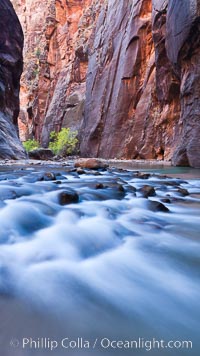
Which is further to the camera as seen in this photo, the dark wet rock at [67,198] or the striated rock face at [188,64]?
the striated rock face at [188,64]

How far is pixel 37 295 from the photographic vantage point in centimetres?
118

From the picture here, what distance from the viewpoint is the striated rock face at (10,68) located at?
49.1 feet

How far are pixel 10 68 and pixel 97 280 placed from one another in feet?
60.2

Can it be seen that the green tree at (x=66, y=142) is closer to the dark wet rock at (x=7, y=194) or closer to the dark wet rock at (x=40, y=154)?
the dark wet rock at (x=40, y=154)

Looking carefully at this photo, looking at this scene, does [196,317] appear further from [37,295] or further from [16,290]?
[16,290]

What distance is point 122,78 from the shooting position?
2195cm

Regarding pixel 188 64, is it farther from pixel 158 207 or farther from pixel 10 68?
pixel 10 68

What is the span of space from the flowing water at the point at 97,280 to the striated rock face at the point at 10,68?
12.5 meters

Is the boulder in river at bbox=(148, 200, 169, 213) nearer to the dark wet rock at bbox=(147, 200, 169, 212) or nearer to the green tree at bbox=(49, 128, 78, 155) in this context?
the dark wet rock at bbox=(147, 200, 169, 212)

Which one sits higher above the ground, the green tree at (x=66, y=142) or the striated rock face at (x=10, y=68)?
the striated rock face at (x=10, y=68)

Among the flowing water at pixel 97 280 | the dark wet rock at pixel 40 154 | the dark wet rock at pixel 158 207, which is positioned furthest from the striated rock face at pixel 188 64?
the dark wet rock at pixel 40 154

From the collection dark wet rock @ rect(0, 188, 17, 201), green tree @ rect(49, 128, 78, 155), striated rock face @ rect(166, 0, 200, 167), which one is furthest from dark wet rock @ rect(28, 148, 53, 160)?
dark wet rock @ rect(0, 188, 17, 201)

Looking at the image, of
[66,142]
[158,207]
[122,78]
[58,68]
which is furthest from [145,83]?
[58,68]

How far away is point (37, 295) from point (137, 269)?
559 millimetres
